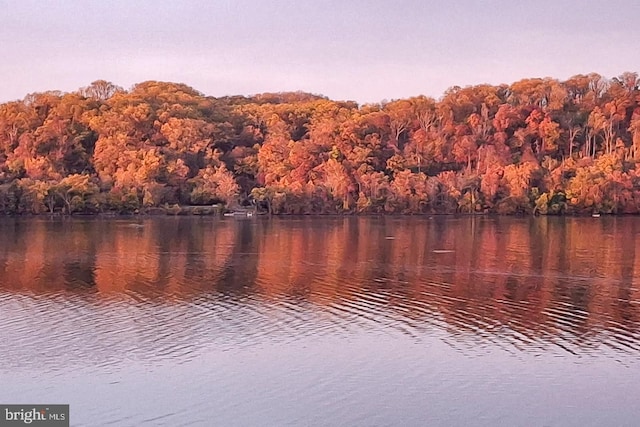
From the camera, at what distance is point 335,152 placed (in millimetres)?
78500

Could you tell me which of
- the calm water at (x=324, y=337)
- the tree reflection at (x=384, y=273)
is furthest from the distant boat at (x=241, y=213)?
the calm water at (x=324, y=337)

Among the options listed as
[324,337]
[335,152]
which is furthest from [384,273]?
[335,152]

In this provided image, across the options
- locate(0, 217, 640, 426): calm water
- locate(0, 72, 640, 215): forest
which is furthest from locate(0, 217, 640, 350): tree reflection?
locate(0, 72, 640, 215): forest

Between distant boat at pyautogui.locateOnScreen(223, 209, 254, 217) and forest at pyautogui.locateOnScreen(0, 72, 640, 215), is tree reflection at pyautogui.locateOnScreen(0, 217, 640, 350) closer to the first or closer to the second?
distant boat at pyautogui.locateOnScreen(223, 209, 254, 217)

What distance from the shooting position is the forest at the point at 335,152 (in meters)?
73.3

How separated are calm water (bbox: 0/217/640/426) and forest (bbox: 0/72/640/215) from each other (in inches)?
1538

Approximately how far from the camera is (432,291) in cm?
2434

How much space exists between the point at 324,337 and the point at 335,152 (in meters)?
61.5

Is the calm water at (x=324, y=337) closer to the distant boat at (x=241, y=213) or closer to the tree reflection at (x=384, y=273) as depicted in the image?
the tree reflection at (x=384, y=273)

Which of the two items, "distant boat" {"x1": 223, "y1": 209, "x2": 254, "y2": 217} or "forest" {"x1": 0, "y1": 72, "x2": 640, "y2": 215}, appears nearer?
"distant boat" {"x1": 223, "y1": 209, "x2": 254, "y2": 217}

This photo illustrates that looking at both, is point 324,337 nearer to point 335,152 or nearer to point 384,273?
point 384,273

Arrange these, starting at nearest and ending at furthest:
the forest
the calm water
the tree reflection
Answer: the calm water, the tree reflection, the forest

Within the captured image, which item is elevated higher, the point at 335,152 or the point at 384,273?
the point at 335,152

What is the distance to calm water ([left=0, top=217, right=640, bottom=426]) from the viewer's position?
12875mm
